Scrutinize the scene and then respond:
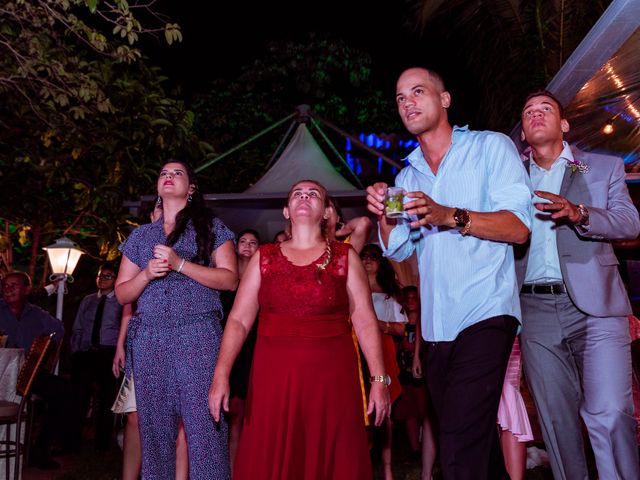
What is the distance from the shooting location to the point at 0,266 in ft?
37.2

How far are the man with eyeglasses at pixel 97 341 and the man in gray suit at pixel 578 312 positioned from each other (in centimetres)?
578

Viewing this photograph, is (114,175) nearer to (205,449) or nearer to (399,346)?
(399,346)

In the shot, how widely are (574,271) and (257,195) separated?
5968 millimetres

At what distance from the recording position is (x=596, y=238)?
369 cm

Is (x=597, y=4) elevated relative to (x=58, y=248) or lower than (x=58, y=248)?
elevated

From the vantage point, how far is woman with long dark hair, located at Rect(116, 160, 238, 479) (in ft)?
13.6

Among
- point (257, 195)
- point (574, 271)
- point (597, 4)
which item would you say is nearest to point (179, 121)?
point (257, 195)

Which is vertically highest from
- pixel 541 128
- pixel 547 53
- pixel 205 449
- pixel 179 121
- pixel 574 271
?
pixel 547 53

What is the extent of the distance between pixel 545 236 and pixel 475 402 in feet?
4.24

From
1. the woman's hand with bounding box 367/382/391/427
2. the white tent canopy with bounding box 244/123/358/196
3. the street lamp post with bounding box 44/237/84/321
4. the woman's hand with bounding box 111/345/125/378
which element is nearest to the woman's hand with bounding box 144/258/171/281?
the woman's hand with bounding box 367/382/391/427

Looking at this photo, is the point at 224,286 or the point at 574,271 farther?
the point at 224,286

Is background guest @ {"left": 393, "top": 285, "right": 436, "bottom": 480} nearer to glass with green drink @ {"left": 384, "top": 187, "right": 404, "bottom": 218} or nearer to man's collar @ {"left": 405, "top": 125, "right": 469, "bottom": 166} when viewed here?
man's collar @ {"left": 405, "top": 125, "right": 469, "bottom": 166}

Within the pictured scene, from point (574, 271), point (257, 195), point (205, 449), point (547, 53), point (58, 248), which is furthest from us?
point (547, 53)

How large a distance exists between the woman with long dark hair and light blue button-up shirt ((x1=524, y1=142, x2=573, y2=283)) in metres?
1.75
